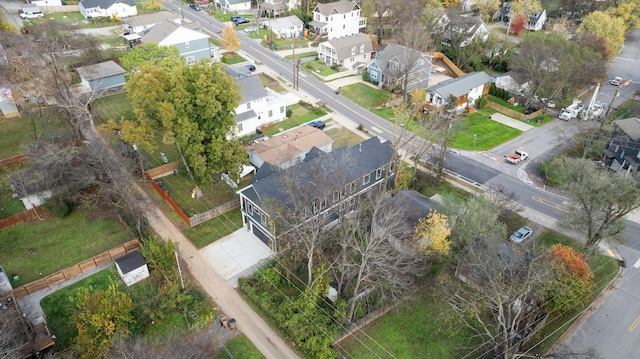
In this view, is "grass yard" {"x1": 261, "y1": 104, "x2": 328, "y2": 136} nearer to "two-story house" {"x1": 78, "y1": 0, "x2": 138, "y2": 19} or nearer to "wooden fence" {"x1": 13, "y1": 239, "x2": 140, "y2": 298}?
"wooden fence" {"x1": 13, "y1": 239, "x2": 140, "y2": 298}

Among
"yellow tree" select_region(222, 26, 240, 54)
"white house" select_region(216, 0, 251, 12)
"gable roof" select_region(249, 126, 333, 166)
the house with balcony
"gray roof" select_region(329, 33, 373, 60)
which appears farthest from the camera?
"white house" select_region(216, 0, 251, 12)

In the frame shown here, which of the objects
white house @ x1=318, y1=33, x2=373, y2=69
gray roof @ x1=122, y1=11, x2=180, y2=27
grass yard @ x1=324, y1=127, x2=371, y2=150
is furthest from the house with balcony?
gray roof @ x1=122, y1=11, x2=180, y2=27

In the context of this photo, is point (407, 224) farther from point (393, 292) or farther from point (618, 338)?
point (618, 338)

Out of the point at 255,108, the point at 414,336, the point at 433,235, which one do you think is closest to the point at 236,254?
the point at 414,336

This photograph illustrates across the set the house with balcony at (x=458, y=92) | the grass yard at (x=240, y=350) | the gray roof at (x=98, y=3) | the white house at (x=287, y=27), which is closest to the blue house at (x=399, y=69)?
the house with balcony at (x=458, y=92)

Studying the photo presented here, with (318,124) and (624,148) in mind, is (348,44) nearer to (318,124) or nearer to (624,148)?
(318,124)

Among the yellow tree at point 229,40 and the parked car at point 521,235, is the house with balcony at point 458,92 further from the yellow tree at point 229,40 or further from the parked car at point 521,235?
the yellow tree at point 229,40
